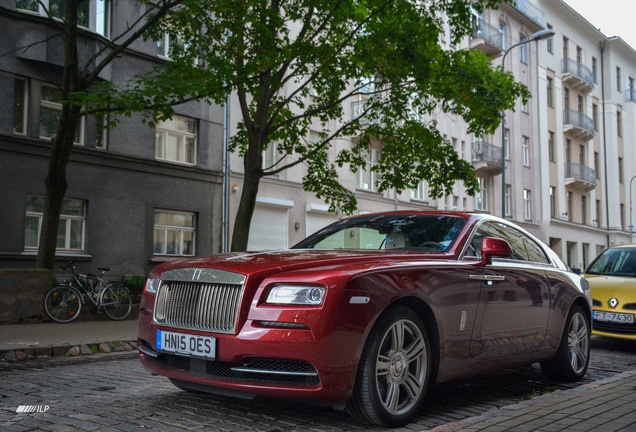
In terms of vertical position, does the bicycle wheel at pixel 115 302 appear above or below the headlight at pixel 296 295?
below

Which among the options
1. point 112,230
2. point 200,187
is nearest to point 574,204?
point 200,187

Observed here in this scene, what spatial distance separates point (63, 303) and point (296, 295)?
1076 cm

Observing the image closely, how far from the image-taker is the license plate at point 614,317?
9596 millimetres

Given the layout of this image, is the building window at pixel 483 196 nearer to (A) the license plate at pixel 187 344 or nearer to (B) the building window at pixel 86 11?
(B) the building window at pixel 86 11

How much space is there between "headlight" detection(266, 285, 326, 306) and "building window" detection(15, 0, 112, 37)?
53.8ft

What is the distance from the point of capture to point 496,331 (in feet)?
17.7

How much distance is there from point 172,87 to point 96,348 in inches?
198

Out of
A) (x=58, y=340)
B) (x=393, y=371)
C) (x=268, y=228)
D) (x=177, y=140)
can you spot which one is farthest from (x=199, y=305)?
(x=268, y=228)

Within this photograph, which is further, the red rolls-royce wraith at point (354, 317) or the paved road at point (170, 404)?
the paved road at point (170, 404)

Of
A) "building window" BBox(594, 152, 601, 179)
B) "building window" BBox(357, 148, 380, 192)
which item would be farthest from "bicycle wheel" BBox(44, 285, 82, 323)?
"building window" BBox(594, 152, 601, 179)

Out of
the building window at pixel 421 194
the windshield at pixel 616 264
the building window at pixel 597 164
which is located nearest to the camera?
the windshield at pixel 616 264

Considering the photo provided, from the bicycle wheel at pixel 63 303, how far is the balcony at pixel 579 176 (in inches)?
1479

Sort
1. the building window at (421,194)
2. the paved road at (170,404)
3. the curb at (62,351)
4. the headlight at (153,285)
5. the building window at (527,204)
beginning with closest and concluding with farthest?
the paved road at (170,404) → the headlight at (153,285) → the curb at (62,351) → the building window at (421,194) → the building window at (527,204)

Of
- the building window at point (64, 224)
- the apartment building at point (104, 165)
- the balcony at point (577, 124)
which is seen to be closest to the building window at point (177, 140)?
the apartment building at point (104, 165)
